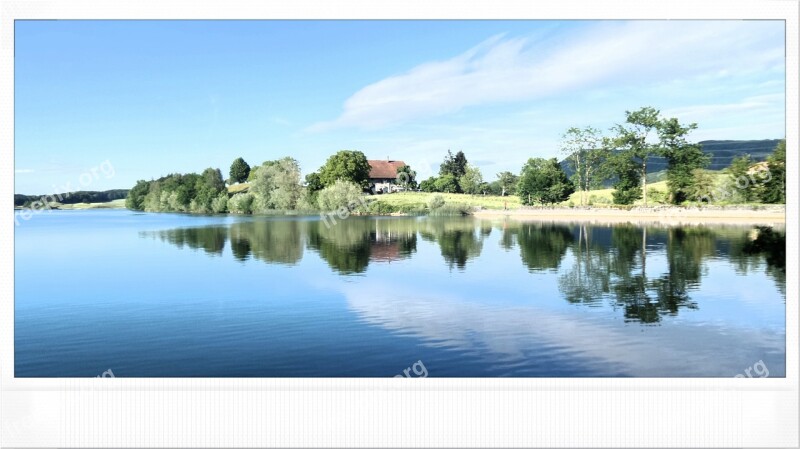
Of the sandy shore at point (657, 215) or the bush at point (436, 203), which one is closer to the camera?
the sandy shore at point (657, 215)

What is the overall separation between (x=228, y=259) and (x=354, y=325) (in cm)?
1138

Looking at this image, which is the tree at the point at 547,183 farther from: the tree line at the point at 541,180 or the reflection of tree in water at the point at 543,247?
the reflection of tree in water at the point at 543,247

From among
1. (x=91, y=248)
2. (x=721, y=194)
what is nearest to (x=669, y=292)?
(x=91, y=248)

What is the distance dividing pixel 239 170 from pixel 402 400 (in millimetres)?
78171

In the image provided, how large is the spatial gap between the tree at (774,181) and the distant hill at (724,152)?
1.65m

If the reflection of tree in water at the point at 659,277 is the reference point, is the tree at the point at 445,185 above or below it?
above

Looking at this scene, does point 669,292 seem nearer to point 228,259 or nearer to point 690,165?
point 228,259

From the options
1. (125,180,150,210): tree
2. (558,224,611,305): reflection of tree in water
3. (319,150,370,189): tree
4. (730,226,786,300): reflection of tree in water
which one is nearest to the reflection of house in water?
(558,224,611,305): reflection of tree in water

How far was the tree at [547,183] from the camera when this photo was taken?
169 ft

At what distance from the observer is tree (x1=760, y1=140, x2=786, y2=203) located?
28.9 metres

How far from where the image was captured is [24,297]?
13.4 meters

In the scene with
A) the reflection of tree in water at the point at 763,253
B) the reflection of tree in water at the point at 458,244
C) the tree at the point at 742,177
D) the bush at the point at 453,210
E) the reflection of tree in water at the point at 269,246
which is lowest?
the reflection of tree in water at the point at 763,253

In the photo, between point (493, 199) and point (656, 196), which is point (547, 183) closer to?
point (493, 199)

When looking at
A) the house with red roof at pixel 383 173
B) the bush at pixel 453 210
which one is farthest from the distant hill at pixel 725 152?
the house with red roof at pixel 383 173
